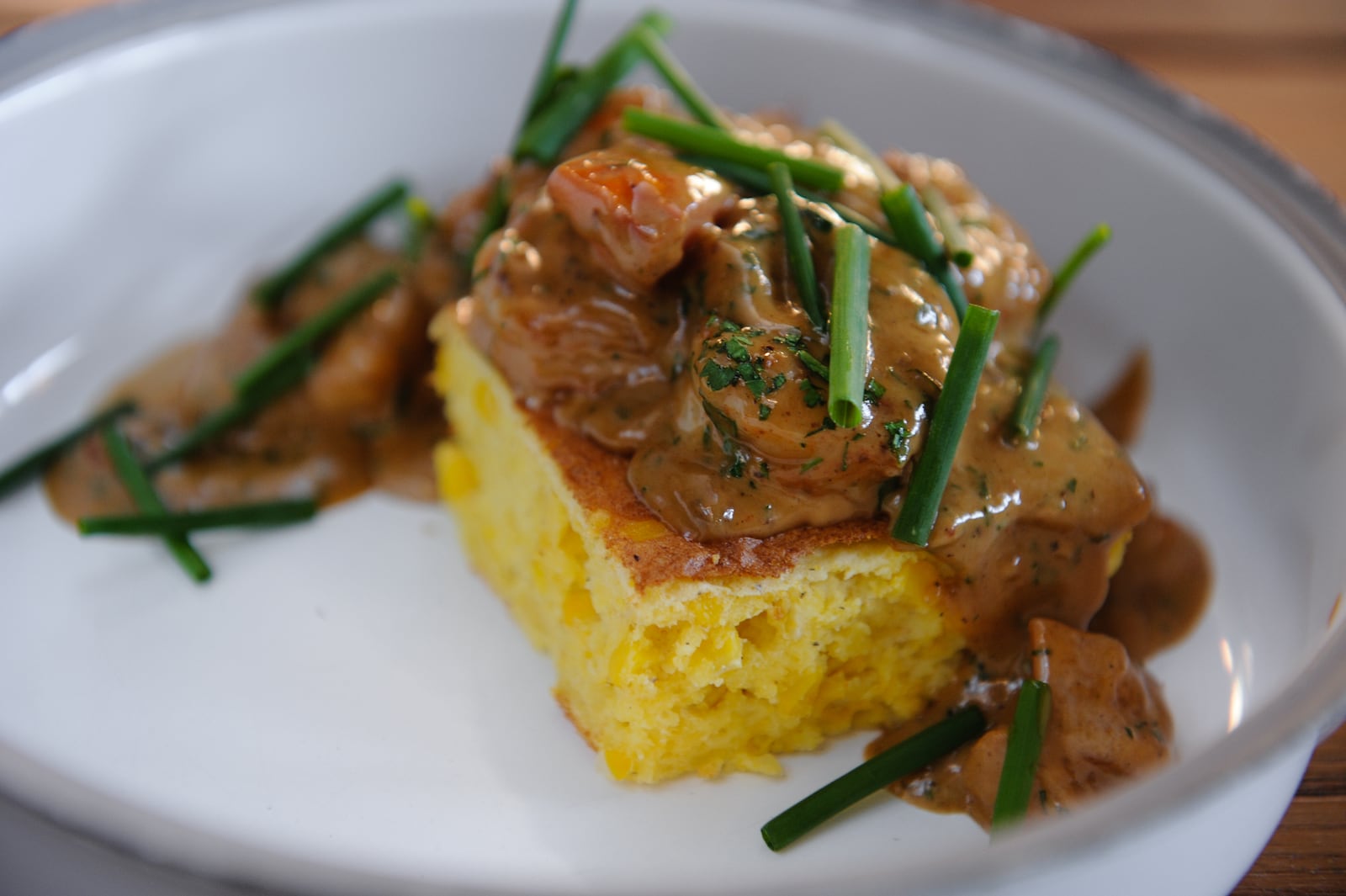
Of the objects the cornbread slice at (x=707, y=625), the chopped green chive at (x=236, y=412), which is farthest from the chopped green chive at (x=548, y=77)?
the chopped green chive at (x=236, y=412)

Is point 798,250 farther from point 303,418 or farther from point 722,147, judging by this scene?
point 303,418

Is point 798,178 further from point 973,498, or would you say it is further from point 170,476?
point 170,476

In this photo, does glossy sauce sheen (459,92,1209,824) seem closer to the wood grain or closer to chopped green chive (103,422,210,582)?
chopped green chive (103,422,210,582)

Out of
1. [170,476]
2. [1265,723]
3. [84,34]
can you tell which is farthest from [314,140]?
[1265,723]

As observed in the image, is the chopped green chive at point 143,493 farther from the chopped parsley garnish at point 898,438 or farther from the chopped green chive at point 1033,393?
the chopped green chive at point 1033,393

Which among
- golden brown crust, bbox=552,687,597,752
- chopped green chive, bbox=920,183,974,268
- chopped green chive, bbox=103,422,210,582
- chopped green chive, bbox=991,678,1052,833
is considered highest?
chopped green chive, bbox=920,183,974,268

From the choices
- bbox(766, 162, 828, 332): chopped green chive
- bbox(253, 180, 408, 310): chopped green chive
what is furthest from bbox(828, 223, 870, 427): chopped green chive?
bbox(253, 180, 408, 310): chopped green chive
